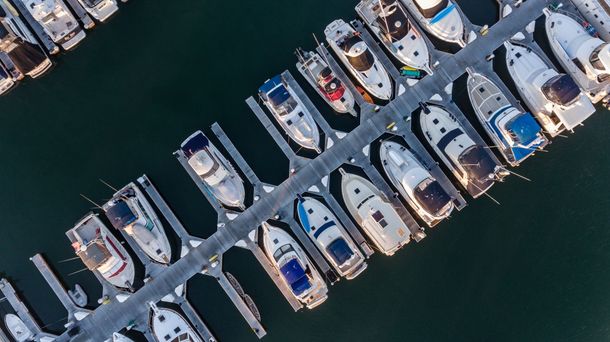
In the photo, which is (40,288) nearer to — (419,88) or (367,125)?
(367,125)

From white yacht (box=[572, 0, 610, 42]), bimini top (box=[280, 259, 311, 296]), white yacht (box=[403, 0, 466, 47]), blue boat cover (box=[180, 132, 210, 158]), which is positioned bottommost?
bimini top (box=[280, 259, 311, 296])

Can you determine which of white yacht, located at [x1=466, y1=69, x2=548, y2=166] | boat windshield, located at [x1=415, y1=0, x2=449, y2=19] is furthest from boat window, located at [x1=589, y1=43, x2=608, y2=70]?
boat windshield, located at [x1=415, y1=0, x2=449, y2=19]

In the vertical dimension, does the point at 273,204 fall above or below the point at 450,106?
above

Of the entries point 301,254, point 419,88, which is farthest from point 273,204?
point 419,88

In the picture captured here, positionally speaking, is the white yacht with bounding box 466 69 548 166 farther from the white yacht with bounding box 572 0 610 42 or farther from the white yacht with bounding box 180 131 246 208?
the white yacht with bounding box 180 131 246 208

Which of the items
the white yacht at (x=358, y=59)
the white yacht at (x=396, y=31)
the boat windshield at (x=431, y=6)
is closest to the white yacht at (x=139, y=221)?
the white yacht at (x=358, y=59)

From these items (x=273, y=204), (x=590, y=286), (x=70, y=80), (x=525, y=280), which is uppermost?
(x=70, y=80)

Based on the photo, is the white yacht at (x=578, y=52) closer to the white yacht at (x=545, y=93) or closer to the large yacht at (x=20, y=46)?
the white yacht at (x=545, y=93)
